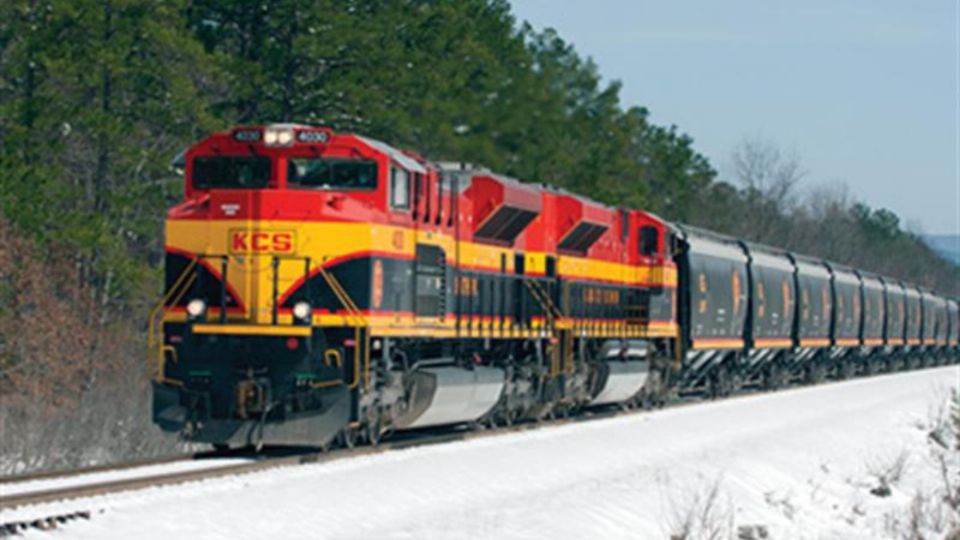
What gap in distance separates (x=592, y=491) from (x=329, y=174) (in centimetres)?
565

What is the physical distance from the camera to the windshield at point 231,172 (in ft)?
66.1

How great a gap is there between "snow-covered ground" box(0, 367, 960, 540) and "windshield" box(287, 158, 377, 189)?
3326 mm

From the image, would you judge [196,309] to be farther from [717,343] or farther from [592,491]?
[717,343]

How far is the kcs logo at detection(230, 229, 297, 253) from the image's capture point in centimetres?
1944

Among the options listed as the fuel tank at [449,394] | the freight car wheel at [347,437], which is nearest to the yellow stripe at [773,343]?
the fuel tank at [449,394]

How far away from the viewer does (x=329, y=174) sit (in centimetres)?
2014

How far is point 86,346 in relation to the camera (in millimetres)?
34125

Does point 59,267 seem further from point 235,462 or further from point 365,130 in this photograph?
point 235,462

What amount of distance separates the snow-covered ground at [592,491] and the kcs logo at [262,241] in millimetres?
2699

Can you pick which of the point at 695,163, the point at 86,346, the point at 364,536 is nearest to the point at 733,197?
the point at 695,163

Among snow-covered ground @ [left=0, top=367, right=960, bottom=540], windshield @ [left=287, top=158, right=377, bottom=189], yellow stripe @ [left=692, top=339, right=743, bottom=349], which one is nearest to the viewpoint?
snow-covered ground @ [left=0, top=367, right=960, bottom=540]

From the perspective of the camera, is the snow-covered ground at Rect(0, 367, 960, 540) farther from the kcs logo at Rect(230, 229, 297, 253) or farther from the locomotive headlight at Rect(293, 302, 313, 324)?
the kcs logo at Rect(230, 229, 297, 253)

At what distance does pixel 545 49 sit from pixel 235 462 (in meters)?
35.0

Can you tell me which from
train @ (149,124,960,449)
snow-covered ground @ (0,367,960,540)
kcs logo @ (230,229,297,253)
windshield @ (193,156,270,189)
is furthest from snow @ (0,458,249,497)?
windshield @ (193,156,270,189)
